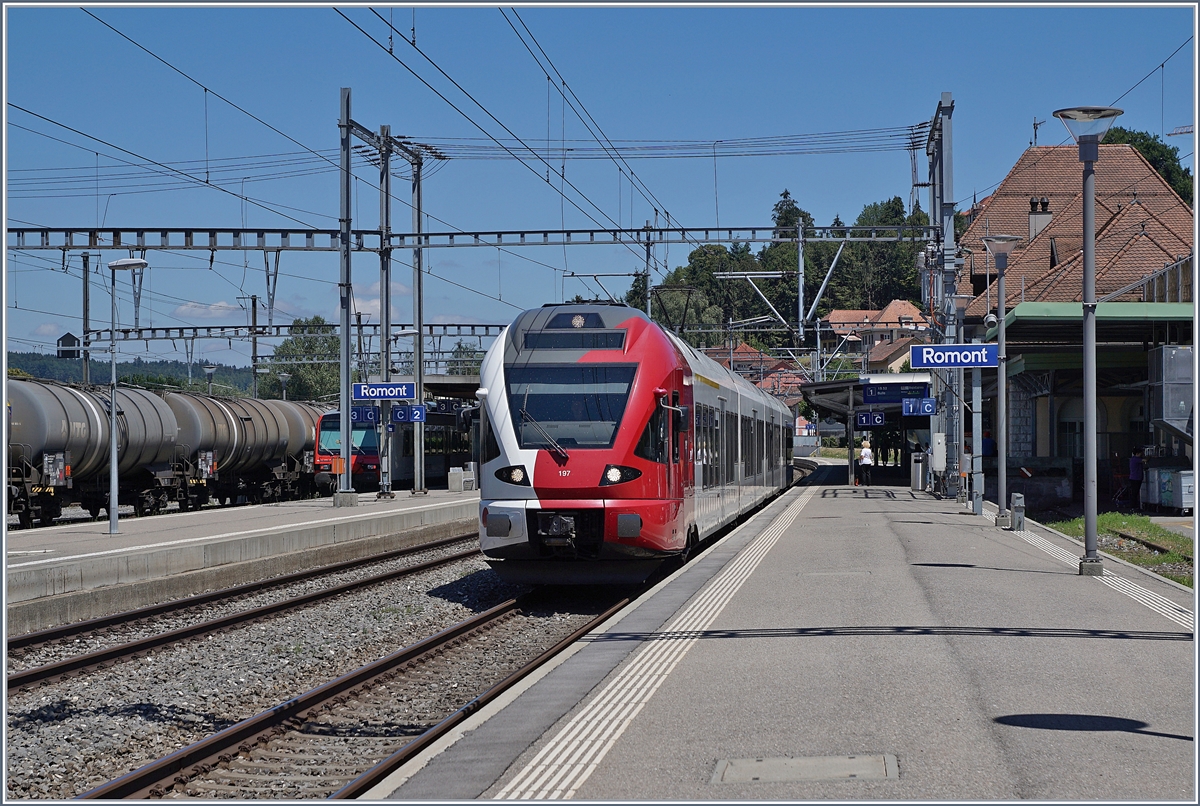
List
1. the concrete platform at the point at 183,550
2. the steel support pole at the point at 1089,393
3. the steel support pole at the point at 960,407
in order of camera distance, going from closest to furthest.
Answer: the concrete platform at the point at 183,550
the steel support pole at the point at 1089,393
the steel support pole at the point at 960,407

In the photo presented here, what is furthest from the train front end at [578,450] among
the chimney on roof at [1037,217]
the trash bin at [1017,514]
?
the chimney on roof at [1037,217]

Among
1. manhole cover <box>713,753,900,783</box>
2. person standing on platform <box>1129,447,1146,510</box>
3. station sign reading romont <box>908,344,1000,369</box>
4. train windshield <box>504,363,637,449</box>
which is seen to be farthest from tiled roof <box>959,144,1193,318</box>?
manhole cover <box>713,753,900,783</box>

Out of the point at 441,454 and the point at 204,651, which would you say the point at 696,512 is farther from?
the point at 441,454

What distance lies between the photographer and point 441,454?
4525cm

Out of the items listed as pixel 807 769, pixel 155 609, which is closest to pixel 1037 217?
pixel 155 609

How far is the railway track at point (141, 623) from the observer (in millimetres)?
10641

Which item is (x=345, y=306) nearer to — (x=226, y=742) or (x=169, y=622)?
(x=169, y=622)

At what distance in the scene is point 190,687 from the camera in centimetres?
1031

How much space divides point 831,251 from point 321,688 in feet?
486

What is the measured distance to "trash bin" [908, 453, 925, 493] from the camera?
37.1 m

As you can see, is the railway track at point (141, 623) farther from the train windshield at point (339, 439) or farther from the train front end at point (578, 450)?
the train windshield at point (339, 439)

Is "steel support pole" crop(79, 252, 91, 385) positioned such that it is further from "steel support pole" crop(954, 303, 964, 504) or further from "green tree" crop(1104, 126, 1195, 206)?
"green tree" crop(1104, 126, 1195, 206)

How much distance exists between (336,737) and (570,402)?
19.7 feet

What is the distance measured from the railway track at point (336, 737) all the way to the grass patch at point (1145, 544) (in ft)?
33.8
